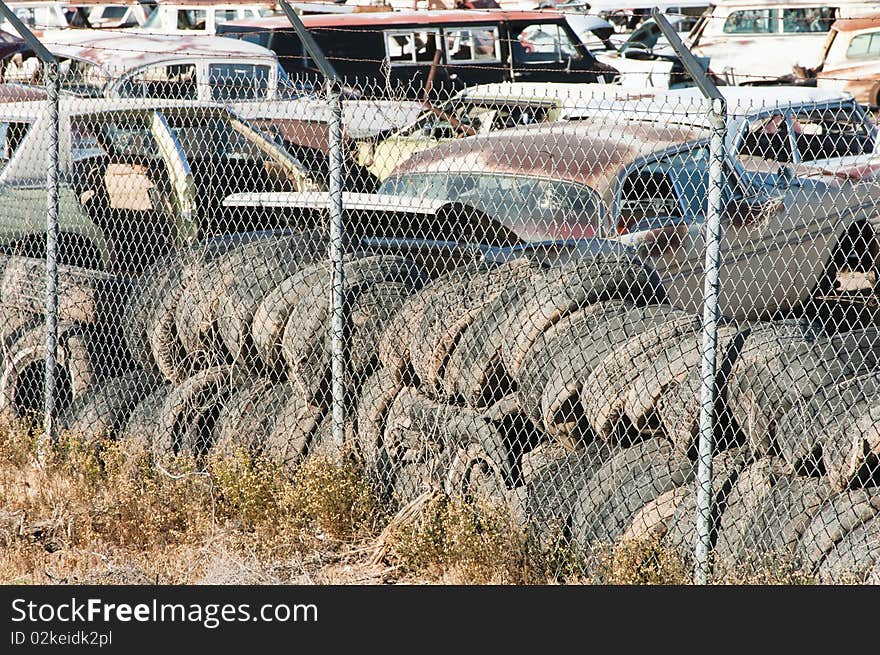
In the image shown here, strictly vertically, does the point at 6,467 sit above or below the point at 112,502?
above

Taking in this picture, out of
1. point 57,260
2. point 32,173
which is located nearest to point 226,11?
point 32,173

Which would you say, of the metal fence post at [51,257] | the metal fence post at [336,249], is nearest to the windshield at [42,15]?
the metal fence post at [51,257]

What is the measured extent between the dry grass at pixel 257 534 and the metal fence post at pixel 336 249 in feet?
0.98

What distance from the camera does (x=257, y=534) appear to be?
18.9 ft

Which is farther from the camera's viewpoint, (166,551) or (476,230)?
(476,230)

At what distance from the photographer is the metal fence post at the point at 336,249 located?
18.9 ft

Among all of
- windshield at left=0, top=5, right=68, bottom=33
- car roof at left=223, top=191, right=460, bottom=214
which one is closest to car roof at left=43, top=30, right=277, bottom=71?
car roof at left=223, top=191, right=460, bottom=214

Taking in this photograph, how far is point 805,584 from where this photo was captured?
450 centimetres

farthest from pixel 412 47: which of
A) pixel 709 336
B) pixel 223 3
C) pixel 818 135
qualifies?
pixel 709 336

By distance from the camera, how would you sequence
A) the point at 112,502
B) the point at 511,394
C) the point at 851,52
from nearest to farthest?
1. the point at 511,394
2. the point at 112,502
3. the point at 851,52

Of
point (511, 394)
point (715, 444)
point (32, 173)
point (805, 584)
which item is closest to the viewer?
point (805, 584)

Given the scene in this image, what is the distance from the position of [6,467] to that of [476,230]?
9.86 feet

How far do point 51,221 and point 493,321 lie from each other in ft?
9.19

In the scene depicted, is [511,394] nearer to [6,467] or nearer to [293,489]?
[293,489]
